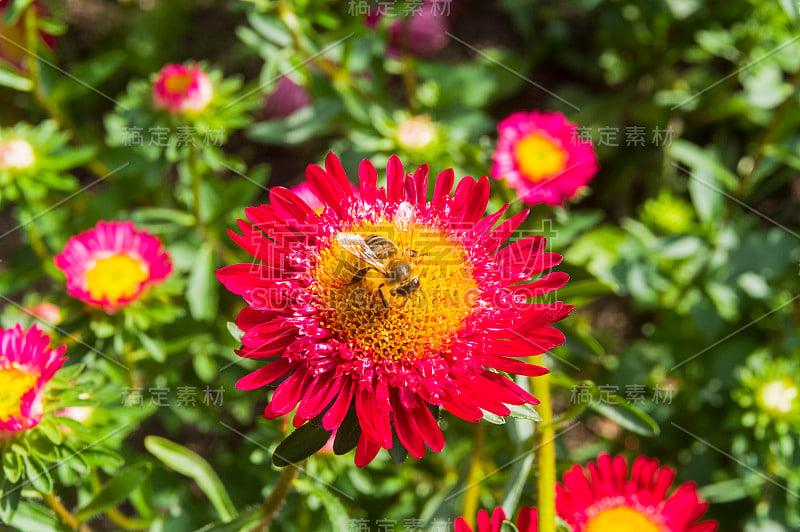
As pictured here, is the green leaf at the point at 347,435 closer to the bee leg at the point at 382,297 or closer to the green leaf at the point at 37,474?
the bee leg at the point at 382,297

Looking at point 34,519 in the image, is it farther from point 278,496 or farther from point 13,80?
point 13,80

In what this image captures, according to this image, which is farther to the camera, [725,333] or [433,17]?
[433,17]

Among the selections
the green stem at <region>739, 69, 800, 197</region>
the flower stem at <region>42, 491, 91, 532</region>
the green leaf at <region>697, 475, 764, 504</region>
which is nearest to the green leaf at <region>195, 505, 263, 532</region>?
the flower stem at <region>42, 491, 91, 532</region>

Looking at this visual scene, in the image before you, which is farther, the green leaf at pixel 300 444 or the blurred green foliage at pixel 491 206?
the blurred green foliage at pixel 491 206

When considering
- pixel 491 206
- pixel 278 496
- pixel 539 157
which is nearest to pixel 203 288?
pixel 278 496

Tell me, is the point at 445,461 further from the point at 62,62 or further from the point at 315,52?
the point at 62,62

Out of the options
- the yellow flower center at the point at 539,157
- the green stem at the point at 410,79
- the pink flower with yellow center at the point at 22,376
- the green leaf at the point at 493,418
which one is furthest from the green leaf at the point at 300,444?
the green stem at the point at 410,79

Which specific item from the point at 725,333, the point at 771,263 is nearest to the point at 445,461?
the point at 725,333
